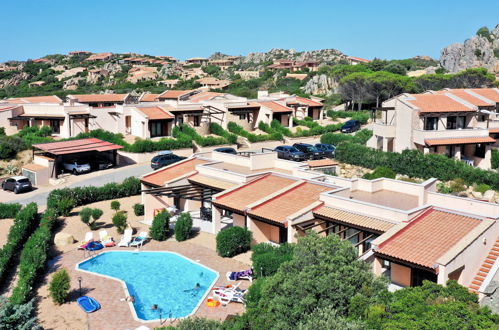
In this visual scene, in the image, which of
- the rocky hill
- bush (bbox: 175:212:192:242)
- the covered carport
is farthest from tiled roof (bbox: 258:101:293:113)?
the rocky hill

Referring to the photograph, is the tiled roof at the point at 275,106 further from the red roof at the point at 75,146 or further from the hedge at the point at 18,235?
the hedge at the point at 18,235

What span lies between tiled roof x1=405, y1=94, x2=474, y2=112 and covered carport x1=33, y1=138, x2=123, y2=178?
1162 inches

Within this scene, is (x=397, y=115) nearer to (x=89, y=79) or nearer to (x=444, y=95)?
(x=444, y=95)

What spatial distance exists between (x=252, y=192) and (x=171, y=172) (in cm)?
936

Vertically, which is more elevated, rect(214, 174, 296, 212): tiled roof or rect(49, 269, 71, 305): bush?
rect(214, 174, 296, 212): tiled roof

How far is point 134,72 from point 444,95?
12436 centimetres

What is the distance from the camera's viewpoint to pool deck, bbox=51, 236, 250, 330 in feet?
66.5

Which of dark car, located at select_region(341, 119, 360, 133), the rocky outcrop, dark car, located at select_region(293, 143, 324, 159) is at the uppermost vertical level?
the rocky outcrop

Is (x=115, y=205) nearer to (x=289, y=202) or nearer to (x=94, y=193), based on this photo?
(x=94, y=193)

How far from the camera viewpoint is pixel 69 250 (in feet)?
97.1

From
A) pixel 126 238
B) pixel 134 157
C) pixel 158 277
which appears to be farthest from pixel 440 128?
pixel 158 277

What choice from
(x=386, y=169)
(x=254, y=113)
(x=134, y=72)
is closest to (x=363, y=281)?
(x=386, y=169)

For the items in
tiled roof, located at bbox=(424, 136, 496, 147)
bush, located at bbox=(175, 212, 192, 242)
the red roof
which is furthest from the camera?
the red roof

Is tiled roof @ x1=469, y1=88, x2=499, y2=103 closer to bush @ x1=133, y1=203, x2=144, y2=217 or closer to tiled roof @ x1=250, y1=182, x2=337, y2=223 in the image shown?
tiled roof @ x1=250, y1=182, x2=337, y2=223
